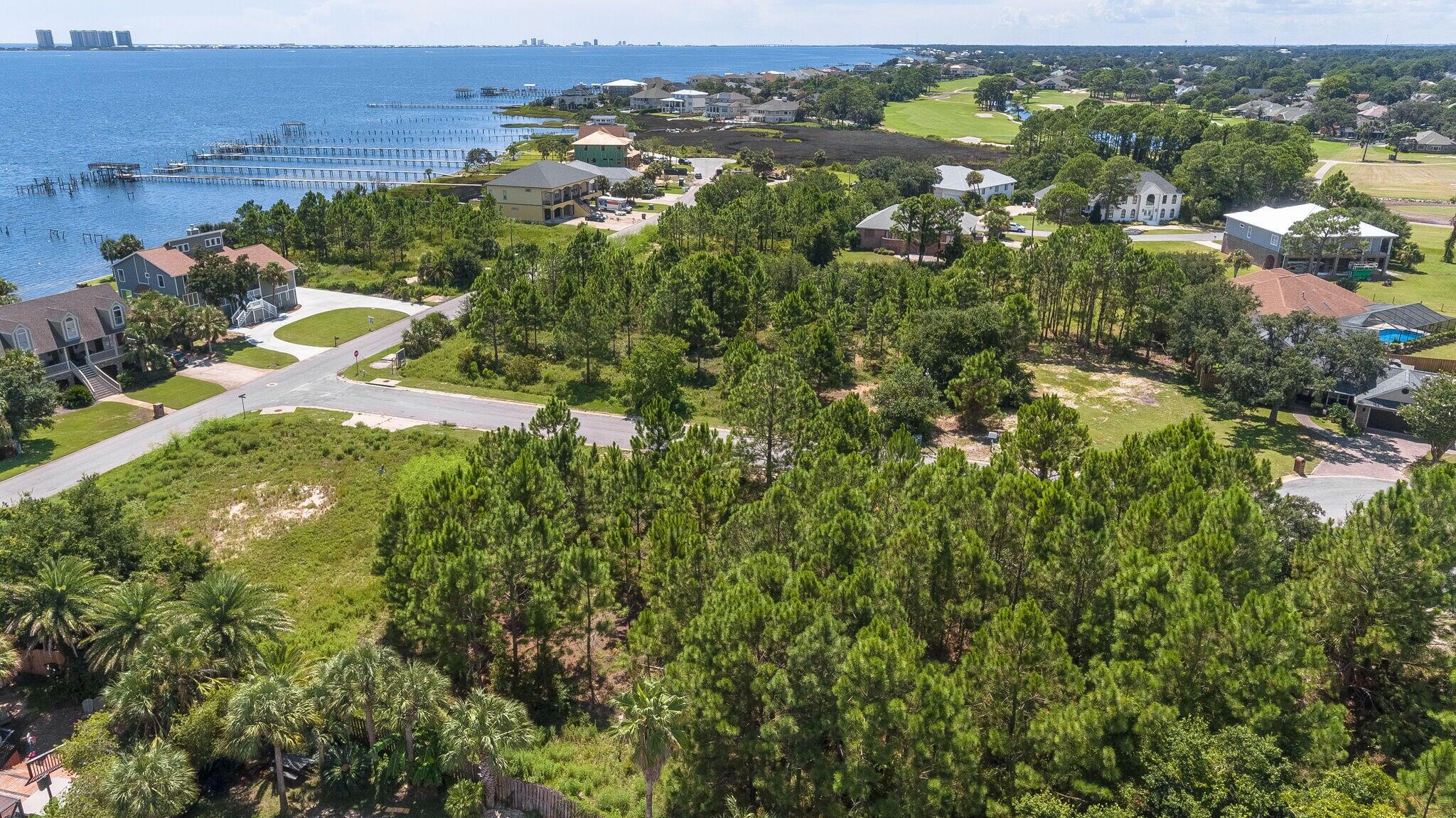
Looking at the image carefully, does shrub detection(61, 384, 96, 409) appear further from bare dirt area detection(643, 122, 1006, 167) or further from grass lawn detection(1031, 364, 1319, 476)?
bare dirt area detection(643, 122, 1006, 167)

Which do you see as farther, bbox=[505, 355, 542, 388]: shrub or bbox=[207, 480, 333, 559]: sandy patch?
bbox=[505, 355, 542, 388]: shrub

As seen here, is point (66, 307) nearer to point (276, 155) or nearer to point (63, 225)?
point (63, 225)

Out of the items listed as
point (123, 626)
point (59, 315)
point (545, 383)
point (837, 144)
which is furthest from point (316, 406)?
point (837, 144)

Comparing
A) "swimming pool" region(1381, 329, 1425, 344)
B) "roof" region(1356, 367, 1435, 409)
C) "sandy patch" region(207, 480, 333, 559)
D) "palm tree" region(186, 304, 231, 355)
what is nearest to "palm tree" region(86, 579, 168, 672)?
"sandy patch" region(207, 480, 333, 559)

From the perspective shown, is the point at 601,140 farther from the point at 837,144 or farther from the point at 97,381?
the point at 97,381

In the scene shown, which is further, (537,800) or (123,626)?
(123,626)

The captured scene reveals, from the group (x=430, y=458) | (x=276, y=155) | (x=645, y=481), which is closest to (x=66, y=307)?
(x=430, y=458)

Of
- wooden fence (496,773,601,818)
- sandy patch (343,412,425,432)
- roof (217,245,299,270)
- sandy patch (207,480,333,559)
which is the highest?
roof (217,245,299,270)
